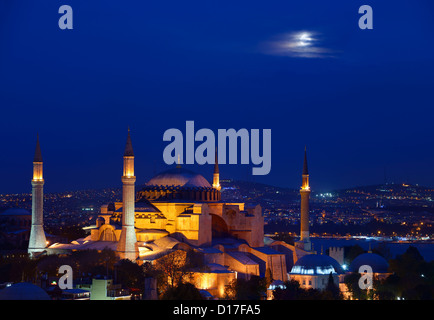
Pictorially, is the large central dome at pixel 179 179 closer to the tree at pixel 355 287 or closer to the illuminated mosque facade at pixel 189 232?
the illuminated mosque facade at pixel 189 232

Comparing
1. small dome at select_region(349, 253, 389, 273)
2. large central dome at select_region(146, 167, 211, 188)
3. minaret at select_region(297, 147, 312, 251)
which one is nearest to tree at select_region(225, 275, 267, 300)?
small dome at select_region(349, 253, 389, 273)

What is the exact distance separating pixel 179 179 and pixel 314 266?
11921 mm

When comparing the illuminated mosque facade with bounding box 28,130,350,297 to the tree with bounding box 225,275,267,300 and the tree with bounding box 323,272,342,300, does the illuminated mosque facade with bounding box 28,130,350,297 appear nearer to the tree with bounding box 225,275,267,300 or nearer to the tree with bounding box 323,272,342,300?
the tree with bounding box 225,275,267,300

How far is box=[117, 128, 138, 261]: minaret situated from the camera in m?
52.8

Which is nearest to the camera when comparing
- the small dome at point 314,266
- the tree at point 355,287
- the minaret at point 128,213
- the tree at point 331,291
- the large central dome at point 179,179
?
the tree at point 331,291

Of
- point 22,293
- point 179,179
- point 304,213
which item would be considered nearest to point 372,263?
point 304,213

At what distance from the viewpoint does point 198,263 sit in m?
52.1

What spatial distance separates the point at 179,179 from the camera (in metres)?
61.4

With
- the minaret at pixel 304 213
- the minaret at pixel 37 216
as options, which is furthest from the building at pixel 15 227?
the minaret at pixel 304 213

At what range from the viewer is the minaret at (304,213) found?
64.4 metres

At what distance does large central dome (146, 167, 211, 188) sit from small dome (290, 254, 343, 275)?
9860 mm

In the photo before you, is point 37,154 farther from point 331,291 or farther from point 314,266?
point 331,291

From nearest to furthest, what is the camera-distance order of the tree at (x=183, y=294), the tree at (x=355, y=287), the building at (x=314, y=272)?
1. the tree at (x=183, y=294)
2. the tree at (x=355, y=287)
3. the building at (x=314, y=272)
